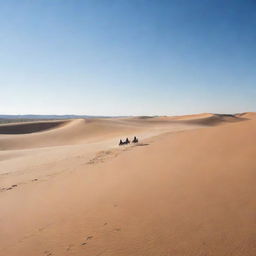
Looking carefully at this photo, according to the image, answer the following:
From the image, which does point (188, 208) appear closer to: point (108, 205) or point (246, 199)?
point (246, 199)

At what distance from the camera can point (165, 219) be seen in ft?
12.8

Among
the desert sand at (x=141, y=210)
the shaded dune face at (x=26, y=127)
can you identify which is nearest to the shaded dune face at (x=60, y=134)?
the shaded dune face at (x=26, y=127)

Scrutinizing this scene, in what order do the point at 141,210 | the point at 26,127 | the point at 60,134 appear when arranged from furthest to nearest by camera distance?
the point at 26,127, the point at 60,134, the point at 141,210

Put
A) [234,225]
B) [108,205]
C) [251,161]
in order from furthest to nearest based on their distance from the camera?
[251,161] → [108,205] → [234,225]

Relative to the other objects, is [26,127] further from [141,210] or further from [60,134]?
[141,210]

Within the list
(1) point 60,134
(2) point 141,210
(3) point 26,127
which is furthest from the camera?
(3) point 26,127

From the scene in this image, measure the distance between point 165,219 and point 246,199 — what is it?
1.53m

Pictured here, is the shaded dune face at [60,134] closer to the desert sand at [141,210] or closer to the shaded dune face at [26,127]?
the shaded dune face at [26,127]

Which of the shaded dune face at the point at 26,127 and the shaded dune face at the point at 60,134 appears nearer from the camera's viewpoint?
the shaded dune face at the point at 60,134

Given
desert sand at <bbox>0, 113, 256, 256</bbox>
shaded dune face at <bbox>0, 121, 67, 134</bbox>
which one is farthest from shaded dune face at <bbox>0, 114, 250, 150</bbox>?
desert sand at <bbox>0, 113, 256, 256</bbox>

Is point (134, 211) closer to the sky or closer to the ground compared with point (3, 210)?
closer to the sky

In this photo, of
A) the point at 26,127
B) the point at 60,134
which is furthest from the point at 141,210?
the point at 26,127

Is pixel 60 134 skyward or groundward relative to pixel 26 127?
groundward

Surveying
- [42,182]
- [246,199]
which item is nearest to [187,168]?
[246,199]
